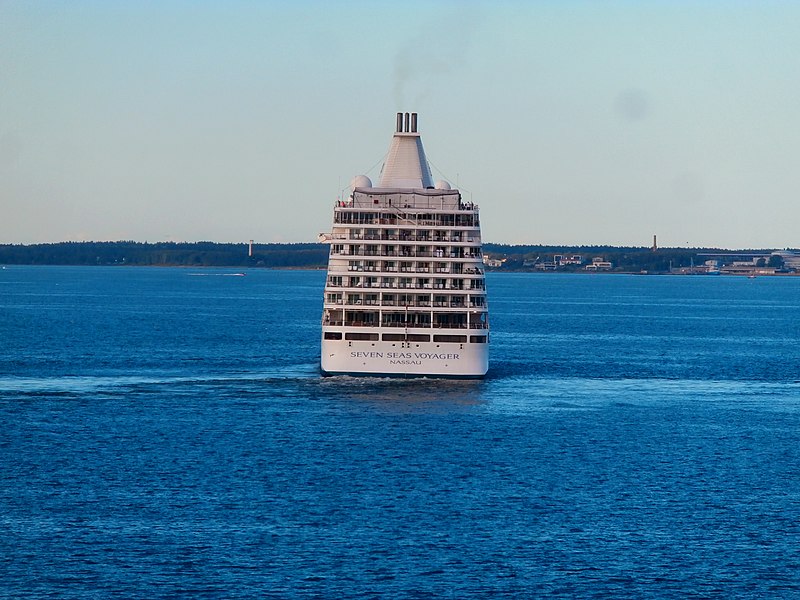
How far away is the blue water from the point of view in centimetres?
4147

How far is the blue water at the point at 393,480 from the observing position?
4147cm

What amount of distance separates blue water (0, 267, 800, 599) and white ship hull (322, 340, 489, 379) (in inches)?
37.2

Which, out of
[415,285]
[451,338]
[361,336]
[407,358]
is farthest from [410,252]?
[407,358]

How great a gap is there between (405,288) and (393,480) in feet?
96.0

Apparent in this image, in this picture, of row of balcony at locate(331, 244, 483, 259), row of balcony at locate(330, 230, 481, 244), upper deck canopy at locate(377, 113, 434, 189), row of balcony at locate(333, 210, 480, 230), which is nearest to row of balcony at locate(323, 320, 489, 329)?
row of balcony at locate(331, 244, 483, 259)

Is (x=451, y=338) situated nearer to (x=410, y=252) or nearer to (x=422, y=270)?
(x=422, y=270)

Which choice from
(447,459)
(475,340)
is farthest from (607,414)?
(447,459)

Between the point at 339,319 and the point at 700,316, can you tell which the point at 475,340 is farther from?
the point at 700,316

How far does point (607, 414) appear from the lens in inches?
2864

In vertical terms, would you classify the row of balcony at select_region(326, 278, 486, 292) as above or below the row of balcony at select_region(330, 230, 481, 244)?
below

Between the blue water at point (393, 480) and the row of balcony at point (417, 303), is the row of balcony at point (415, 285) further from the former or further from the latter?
the blue water at point (393, 480)

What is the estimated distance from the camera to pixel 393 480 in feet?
177

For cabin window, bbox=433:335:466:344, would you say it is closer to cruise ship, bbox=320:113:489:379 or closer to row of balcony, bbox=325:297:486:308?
cruise ship, bbox=320:113:489:379

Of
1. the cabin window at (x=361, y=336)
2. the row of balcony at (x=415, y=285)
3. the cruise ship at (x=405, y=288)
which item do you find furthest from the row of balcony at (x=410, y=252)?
the cabin window at (x=361, y=336)
